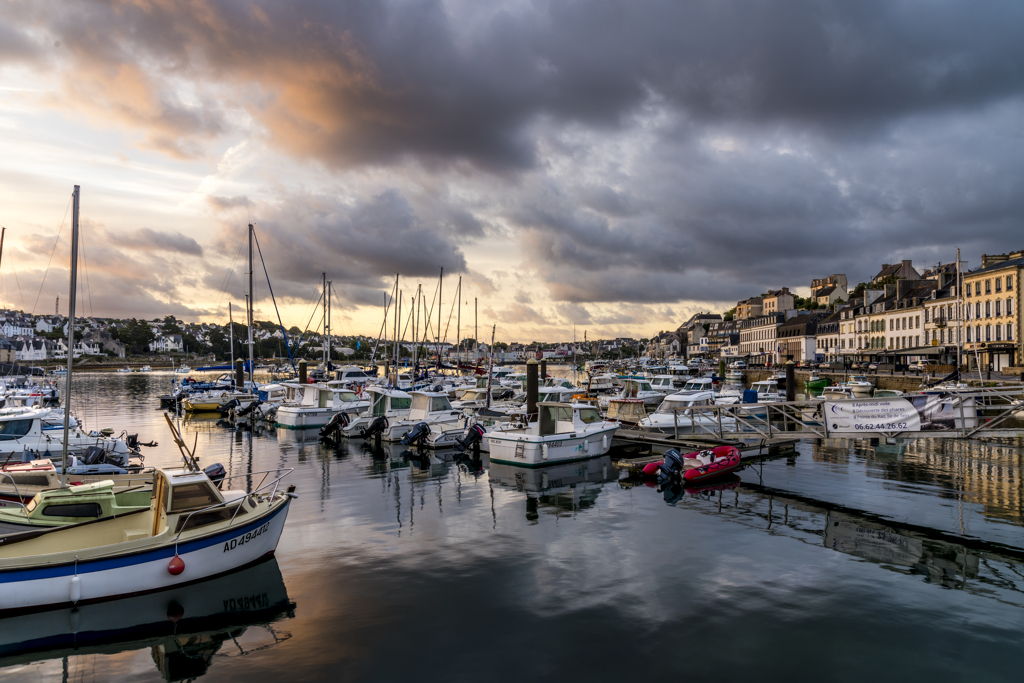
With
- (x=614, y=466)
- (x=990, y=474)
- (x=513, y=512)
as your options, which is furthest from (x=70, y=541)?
(x=990, y=474)

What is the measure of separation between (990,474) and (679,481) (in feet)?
40.1

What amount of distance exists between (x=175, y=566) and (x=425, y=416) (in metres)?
21.0

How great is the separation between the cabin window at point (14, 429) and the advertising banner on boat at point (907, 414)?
32.6 meters

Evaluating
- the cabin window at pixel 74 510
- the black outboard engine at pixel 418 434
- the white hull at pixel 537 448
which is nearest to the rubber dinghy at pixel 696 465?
the white hull at pixel 537 448

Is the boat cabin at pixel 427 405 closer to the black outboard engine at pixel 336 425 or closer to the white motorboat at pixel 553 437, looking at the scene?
the black outboard engine at pixel 336 425

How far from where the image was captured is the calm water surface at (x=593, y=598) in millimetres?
9500

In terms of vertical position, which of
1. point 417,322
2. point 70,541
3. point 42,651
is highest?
point 417,322

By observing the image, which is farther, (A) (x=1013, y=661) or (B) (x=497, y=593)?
(B) (x=497, y=593)

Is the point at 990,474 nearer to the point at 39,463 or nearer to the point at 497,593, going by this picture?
the point at 497,593

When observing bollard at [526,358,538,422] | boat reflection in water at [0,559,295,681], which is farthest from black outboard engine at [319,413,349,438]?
boat reflection in water at [0,559,295,681]

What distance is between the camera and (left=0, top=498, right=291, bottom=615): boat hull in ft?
35.3

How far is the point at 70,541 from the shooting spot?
12016 mm

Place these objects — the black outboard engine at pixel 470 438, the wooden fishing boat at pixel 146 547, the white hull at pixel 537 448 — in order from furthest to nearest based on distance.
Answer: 1. the black outboard engine at pixel 470 438
2. the white hull at pixel 537 448
3. the wooden fishing boat at pixel 146 547

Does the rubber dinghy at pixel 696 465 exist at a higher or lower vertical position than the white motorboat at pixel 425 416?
lower
